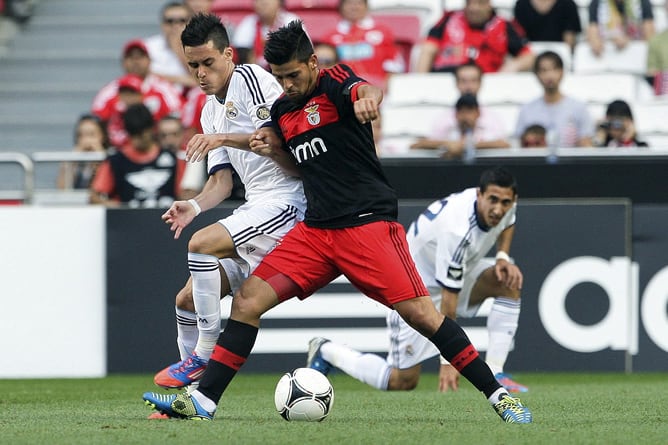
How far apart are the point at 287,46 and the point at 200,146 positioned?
717 mm

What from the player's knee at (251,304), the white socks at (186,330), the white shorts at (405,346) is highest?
the player's knee at (251,304)

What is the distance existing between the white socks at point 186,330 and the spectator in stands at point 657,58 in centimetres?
764

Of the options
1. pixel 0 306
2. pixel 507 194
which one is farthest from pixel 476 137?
pixel 0 306

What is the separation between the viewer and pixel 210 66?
272 inches

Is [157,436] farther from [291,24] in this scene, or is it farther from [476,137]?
[476,137]

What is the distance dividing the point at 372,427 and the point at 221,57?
219 centimetres

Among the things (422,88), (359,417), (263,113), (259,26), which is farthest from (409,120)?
(359,417)

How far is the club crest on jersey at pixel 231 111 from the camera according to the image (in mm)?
6988

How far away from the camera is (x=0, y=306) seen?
10.8 m

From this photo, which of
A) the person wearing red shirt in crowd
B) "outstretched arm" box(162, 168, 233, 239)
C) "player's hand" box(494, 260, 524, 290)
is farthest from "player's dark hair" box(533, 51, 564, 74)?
"outstretched arm" box(162, 168, 233, 239)

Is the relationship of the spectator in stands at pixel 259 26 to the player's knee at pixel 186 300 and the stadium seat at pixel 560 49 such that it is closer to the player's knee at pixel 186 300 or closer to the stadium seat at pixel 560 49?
the stadium seat at pixel 560 49

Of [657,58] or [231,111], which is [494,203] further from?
[657,58]

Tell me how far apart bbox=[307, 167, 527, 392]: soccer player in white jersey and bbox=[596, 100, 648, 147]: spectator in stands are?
9.20 ft

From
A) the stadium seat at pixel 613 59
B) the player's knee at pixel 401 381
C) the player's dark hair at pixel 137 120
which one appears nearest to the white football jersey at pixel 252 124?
the player's knee at pixel 401 381
